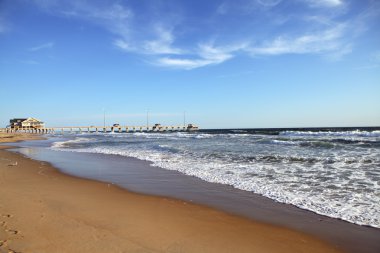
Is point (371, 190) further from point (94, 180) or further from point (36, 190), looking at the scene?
point (36, 190)

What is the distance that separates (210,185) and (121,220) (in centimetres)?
359

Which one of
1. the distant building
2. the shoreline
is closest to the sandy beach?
the shoreline

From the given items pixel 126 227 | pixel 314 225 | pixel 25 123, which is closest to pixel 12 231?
pixel 126 227

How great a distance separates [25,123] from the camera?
85.4m

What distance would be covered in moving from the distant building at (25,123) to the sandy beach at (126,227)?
3524 inches

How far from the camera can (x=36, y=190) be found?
712 cm

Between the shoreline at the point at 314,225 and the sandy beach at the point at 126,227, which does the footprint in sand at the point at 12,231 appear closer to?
the sandy beach at the point at 126,227

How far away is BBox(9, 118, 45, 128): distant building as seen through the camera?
85375 mm

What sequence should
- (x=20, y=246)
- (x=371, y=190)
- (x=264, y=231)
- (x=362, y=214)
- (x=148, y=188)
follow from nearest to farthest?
(x=20, y=246) → (x=264, y=231) → (x=362, y=214) → (x=371, y=190) → (x=148, y=188)

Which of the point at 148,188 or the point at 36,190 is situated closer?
the point at 36,190

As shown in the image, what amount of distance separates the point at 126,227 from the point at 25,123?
93.0 m

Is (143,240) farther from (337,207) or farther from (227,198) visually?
(337,207)

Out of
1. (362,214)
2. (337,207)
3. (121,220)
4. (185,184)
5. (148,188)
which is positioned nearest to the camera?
(121,220)

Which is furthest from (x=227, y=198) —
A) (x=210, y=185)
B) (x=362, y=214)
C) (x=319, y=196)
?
(x=362, y=214)
